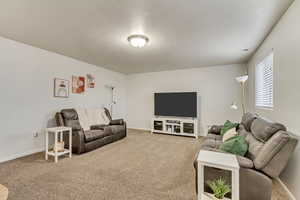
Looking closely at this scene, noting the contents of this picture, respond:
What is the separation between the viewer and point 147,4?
1823mm

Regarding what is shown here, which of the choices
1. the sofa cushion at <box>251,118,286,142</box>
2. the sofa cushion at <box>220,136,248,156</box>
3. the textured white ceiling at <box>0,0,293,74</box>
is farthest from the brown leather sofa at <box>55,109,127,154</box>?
the sofa cushion at <box>251,118,286,142</box>

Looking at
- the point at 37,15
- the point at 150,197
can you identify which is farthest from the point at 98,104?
the point at 150,197

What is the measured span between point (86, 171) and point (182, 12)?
2.88m

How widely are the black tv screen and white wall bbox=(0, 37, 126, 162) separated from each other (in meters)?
2.91

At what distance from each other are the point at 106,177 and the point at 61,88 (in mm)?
2766

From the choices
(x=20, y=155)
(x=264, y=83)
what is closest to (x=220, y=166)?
(x=264, y=83)

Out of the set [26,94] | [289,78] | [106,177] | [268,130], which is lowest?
[106,177]

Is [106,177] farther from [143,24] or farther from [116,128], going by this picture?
[143,24]

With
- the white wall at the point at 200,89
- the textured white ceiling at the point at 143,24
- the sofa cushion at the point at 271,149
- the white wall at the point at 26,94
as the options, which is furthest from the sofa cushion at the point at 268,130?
the white wall at the point at 26,94

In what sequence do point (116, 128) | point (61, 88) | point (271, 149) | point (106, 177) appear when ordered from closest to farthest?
point (271, 149)
point (106, 177)
point (61, 88)
point (116, 128)

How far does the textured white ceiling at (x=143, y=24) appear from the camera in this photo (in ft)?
6.07

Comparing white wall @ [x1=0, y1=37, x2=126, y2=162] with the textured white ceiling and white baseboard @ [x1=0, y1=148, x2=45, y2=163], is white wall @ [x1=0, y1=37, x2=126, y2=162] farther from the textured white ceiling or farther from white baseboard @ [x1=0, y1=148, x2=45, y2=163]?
the textured white ceiling

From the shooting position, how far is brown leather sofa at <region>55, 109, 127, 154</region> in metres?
3.29

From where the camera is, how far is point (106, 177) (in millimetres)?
2285
